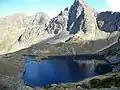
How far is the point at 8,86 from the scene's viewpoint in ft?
154

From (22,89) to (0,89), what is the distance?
4.30 metres

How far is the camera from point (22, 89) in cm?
4775

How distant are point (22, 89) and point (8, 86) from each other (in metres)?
2.39

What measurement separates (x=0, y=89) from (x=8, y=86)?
2.43m

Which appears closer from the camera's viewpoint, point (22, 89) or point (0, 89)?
point (0, 89)

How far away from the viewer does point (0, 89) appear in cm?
4475
